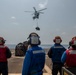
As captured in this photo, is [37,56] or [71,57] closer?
[37,56]

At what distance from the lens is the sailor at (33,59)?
23.6 ft

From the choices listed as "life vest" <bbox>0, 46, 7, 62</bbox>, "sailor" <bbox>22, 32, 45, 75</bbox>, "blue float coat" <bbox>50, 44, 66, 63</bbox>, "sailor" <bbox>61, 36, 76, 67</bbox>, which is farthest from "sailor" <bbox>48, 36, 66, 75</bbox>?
"sailor" <bbox>22, 32, 45, 75</bbox>

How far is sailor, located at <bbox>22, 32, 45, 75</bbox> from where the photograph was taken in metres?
7.20

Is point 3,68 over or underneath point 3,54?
underneath

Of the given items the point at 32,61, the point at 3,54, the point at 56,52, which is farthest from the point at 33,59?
the point at 56,52

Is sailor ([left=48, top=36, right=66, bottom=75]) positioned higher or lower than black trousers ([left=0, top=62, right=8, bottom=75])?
higher

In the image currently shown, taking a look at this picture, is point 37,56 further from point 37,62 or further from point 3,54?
point 3,54

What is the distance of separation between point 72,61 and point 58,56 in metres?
2.76

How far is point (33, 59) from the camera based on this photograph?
288 inches

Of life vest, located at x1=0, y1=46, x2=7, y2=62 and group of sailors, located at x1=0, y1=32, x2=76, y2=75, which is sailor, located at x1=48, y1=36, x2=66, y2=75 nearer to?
group of sailors, located at x1=0, y1=32, x2=76, y2=75

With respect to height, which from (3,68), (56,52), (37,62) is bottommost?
(3,68)

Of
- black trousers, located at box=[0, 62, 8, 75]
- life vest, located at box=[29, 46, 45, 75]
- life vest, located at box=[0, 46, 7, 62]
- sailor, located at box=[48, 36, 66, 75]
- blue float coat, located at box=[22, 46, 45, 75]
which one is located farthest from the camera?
sailor, located at box=[48, 36, 66, 75]

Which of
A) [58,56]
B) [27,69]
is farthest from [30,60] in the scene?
[58,56]

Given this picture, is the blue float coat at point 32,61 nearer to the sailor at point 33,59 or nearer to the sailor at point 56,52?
the sailor at point 33,59
